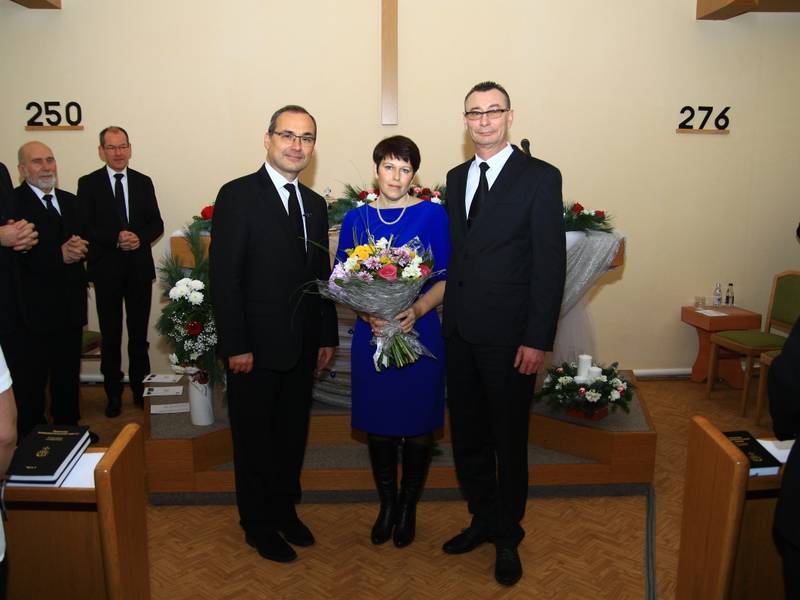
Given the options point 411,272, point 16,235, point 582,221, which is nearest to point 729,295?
point 582,221

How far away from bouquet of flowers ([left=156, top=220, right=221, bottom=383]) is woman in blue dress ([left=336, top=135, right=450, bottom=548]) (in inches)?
39.8

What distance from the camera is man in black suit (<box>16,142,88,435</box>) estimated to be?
3693 millimetres

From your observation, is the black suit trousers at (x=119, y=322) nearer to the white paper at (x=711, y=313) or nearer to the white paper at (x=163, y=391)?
the white paper at (x=163, y=391)

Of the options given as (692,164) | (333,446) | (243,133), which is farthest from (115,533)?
(692,164)

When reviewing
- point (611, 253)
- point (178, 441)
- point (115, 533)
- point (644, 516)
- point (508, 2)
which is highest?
point (508, 2)

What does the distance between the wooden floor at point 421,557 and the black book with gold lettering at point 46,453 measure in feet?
3.61

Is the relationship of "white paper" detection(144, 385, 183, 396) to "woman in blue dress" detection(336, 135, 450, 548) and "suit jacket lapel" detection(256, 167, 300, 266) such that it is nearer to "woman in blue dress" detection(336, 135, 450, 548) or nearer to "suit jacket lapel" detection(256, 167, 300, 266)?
"woman in blue dress" detection(336, 135, 450, 548)

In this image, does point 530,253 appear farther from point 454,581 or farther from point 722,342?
point 722,342

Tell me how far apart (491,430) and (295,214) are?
3.95 feet

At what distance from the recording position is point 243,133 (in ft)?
16.7

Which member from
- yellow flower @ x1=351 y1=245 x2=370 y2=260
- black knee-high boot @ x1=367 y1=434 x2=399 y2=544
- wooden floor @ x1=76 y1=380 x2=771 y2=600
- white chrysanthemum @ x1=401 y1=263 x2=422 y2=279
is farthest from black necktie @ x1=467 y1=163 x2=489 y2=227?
wooden floor @ x1=76 y1=380 x2=771 y2=600

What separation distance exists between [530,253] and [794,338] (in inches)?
47.3

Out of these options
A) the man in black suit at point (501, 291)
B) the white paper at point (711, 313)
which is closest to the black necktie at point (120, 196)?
the man in black suit at point (501, 291)

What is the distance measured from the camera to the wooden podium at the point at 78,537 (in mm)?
1614
